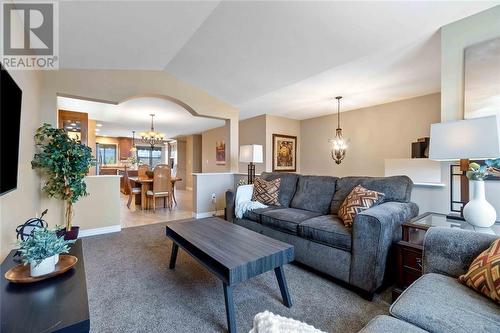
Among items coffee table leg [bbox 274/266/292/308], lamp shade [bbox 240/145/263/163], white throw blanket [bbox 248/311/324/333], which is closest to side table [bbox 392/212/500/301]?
coffee table leg [bbox 274/266/292/308]

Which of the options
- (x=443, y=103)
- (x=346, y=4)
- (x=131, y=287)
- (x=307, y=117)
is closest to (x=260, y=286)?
(x=131, y=287)

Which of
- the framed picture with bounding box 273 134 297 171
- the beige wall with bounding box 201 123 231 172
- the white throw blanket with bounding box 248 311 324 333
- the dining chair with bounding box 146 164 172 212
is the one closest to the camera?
the white throw blanket with bounding box 248 311 324 333

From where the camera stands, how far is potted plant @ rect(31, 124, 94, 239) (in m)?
2.76

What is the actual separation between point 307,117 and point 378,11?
12.9 ft

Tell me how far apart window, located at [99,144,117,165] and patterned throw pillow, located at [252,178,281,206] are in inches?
362

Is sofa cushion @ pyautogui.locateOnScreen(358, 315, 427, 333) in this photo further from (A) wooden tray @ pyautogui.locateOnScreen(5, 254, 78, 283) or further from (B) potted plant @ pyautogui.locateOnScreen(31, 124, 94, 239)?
(B) potted plant @ pyautogui.locateOnScreen(31, 124, 94, 239)

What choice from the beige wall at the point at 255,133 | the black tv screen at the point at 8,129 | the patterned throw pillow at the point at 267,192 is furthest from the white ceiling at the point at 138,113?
the black tv screen at the point at 8,129

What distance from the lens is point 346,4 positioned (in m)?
2.12

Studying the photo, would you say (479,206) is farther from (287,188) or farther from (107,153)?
(107,153)

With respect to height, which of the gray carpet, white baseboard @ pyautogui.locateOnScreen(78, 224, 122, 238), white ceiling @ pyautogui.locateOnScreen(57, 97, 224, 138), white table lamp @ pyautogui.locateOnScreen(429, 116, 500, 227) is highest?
white ceiling @ pyautogui.locateOnScreen(57, 97, 224, 138)

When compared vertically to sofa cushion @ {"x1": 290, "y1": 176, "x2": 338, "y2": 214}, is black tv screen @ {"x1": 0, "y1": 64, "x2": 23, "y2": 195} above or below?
above

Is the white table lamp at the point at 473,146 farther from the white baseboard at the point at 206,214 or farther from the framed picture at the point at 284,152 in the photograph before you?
the framed picture at the point at 284,152

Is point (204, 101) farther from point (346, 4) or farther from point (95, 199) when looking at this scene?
point (346, 4)

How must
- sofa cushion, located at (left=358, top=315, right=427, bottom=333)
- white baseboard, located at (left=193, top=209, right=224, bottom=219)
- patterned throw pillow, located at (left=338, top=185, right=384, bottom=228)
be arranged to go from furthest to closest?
white baseboard, located at (left=193, top=209, right=224, bottom=219) < patterned throw pillow, located at (left=338, top=185, right=384, bottom=228) < sofa cushion, located at (left=358, top=315, right=427, bottom=333)
